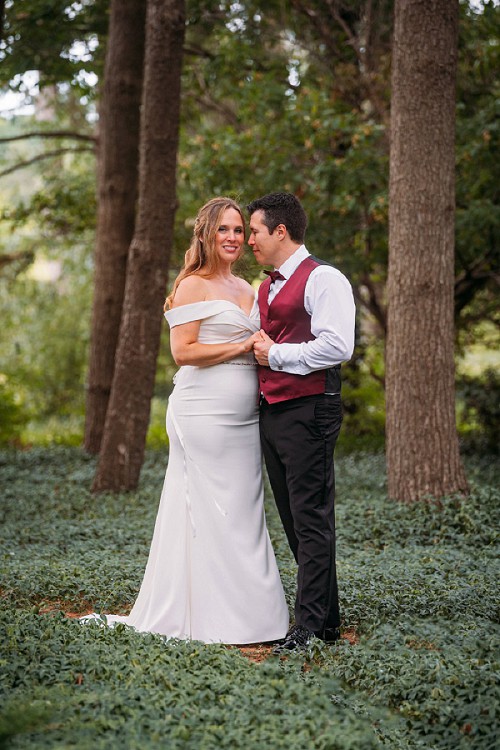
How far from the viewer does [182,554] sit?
16.8 feet

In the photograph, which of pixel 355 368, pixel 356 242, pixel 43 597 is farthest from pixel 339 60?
pixel 43 597

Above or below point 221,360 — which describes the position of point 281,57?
above

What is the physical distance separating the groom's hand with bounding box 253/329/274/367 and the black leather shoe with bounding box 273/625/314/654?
59.0 inches

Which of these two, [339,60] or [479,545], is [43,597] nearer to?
[479,545]

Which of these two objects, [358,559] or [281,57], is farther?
[281,57]

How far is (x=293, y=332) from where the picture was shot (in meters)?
4.84

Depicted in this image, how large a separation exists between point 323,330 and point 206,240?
0.97m

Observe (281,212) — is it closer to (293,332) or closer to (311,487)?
(293,332)

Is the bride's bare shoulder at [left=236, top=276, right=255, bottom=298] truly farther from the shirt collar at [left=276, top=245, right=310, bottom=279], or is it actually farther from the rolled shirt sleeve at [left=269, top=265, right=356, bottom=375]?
the rolled shirt sleeve at [left=269, top=265, right=356, bottom=375]

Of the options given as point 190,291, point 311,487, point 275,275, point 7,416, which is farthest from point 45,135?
point 311,487

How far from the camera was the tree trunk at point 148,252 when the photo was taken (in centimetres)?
977

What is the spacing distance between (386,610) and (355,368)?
10.6m

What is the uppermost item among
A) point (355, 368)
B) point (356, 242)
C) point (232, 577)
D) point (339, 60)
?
point (339, 60)

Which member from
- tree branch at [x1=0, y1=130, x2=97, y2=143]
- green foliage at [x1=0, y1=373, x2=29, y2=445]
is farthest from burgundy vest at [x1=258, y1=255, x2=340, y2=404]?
green foliage at [x1=0, y1=373, x2=29, y2=445]
